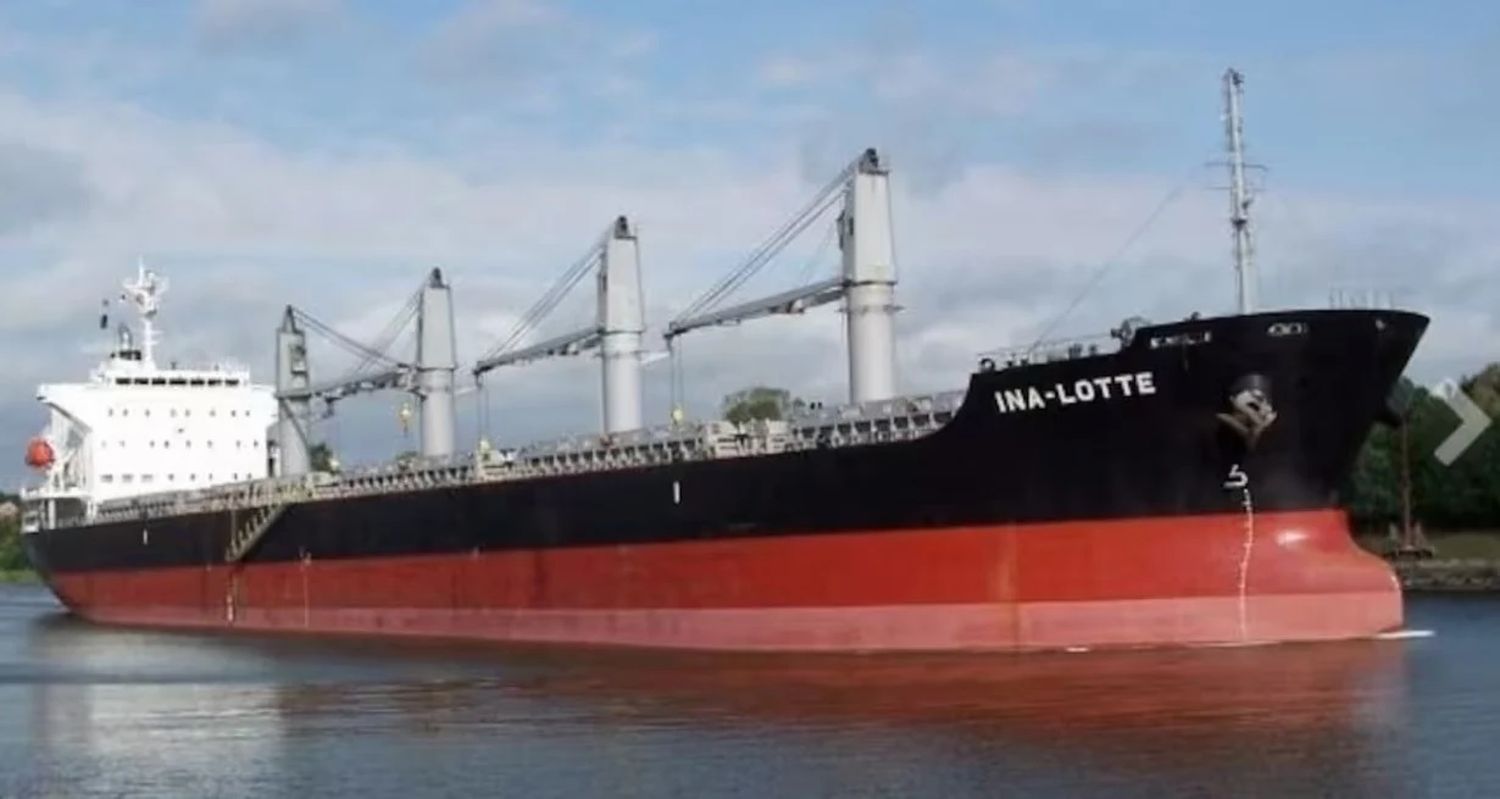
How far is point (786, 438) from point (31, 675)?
31.5ft

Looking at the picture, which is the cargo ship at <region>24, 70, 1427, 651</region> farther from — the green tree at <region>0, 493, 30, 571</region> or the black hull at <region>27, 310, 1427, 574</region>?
the green tree at <region>0, 493, 30, 571</region>

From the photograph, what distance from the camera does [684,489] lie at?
22172 millimetres

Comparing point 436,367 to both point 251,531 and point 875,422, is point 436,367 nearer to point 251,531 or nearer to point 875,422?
point 251,531

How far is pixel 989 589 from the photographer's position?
19.2 meters

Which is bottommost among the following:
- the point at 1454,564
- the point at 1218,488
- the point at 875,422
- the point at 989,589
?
the point at 1454,564

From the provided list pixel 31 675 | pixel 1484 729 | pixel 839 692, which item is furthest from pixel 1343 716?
pixel 31 675

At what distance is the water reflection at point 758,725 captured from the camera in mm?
11602

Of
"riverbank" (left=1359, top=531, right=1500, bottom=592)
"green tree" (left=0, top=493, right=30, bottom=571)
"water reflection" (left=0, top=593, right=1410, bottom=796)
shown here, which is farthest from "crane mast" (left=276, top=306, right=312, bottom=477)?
"green tree" (left=0, top=493, right=30, bottom=571)

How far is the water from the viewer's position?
11492mm

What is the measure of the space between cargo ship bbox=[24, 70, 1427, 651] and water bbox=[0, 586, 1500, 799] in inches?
27.4

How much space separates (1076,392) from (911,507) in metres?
2.16

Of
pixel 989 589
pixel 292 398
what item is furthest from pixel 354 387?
pixel 989 589

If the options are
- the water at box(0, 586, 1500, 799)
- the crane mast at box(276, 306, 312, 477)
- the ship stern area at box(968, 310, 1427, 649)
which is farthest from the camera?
the crane mast at box(276, 306, 312, 477)

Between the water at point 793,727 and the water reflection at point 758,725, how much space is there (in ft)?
0.12
